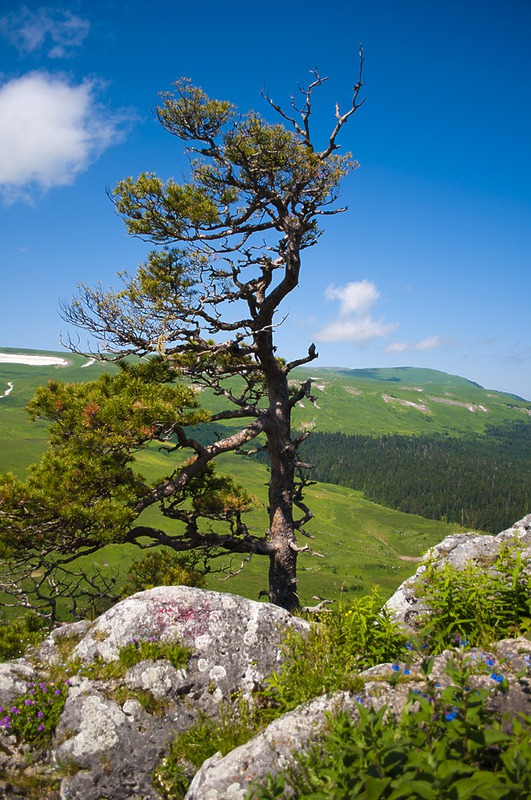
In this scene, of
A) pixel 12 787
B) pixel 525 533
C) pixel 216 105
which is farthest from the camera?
pixel 216 105

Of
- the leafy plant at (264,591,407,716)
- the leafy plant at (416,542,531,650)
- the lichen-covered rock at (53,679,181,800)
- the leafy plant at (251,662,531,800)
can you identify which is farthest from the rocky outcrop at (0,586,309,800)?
the leafy plant at (251,662,531,800)

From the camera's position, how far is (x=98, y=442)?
1165cm

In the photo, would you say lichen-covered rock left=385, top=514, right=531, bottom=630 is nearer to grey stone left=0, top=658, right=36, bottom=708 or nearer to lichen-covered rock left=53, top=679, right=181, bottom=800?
lichen-covered rock left=53, top=679, right=181, bottom=800

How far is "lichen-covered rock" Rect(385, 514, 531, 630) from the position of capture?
8172mm

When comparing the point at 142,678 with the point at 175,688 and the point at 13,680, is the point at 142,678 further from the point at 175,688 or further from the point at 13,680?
the point at 13,680

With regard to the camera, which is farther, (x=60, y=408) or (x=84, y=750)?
(x=60, y=408)

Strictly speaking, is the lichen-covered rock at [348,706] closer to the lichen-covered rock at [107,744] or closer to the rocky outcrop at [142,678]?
the lichen-covered rock at [107,744]

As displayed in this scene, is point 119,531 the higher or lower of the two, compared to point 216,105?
lower

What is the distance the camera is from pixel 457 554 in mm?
9742

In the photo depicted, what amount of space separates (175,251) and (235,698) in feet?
41.3

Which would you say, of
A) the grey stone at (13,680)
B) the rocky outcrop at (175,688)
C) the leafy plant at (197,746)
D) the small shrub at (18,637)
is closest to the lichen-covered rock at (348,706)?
the rocky outcrop at (175,688)

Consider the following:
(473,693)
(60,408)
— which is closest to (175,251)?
(60,408)

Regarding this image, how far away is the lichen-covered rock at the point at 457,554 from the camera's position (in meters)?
8.17

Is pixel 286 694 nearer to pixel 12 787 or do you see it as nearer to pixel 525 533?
pixel 12 787
